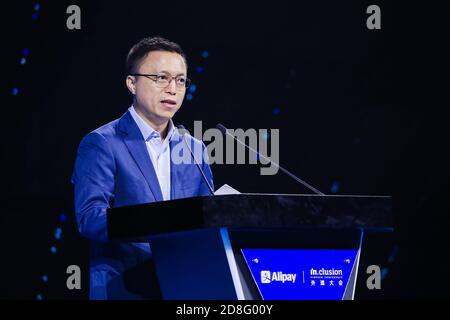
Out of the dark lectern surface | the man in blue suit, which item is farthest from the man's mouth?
the dark lectern surface

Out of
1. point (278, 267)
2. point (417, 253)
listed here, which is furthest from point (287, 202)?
point (417, 253)

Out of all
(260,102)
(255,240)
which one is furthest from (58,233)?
(255,240)

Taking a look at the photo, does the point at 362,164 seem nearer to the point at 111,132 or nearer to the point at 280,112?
the point at 280,112

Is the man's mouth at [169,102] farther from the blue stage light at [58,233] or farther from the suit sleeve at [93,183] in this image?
the blue stage light at [58,233]

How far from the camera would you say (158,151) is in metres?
→ 3.17

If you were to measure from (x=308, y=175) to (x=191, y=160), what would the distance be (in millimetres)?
1027

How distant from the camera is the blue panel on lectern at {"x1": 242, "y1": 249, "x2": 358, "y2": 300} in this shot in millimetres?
2334

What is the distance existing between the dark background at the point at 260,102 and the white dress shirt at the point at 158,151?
53 cm

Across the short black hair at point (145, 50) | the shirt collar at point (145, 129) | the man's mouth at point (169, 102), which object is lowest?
the shirt collar at point (145, 129)

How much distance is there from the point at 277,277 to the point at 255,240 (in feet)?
0.40

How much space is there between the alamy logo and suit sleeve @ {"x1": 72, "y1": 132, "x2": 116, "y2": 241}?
59 centimetres

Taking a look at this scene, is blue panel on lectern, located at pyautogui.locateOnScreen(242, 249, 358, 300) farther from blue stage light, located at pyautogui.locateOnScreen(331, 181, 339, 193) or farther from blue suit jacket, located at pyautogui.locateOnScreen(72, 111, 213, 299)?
blue stage light, located at pyautogui.locateOnScreen(331, 181, 339, 193)

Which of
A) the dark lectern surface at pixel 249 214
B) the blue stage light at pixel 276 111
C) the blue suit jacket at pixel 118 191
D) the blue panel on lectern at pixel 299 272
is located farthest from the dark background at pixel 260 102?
the blue panel on lectern at pixel 299 272

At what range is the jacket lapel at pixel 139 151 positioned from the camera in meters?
2.98
